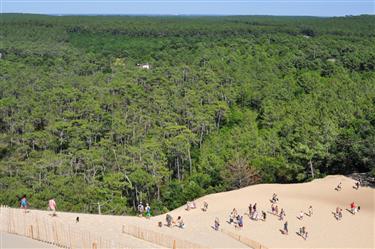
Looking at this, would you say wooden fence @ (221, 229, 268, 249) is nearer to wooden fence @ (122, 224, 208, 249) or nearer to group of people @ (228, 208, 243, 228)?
group of people @ (228, 208, 243, 228)

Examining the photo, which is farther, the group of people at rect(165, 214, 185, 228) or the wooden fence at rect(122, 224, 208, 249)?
the group of people at rect(165, 214, 185, 228)

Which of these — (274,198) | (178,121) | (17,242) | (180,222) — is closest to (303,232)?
(274,198)

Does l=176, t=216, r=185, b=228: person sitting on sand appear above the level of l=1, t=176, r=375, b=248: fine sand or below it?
above

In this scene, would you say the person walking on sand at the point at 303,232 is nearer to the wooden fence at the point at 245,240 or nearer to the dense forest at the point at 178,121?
the wooden fence at the point at 245,240

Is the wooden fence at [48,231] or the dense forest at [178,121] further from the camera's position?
the dense forest at [178,121]

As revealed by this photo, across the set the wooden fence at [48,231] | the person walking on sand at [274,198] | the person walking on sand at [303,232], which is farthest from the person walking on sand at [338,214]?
the wooden fence at [48,231]

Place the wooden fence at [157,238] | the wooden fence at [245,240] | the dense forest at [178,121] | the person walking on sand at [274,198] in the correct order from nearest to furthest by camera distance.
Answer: the wooden fence at [157,238]
the wooden fence at [245,240]
the person walking on sand at [274,198]
the dense forest at [178,121]

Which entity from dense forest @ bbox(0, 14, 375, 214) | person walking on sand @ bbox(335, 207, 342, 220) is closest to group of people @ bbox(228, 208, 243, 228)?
person walking on sand @ bbox(335, 207, 342, 220)
